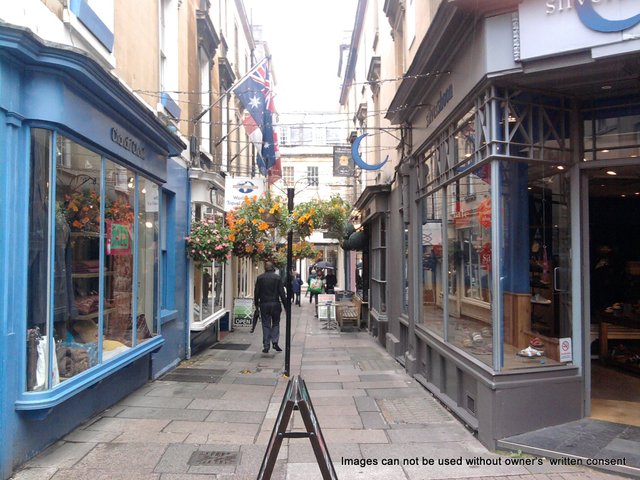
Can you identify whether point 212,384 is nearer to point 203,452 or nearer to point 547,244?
point 203,452

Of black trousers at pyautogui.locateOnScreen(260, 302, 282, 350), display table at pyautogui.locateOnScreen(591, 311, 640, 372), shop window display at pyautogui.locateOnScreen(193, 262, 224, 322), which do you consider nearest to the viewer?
display table at pyautogui.locateOnScreen(591, 311, 640, 372)

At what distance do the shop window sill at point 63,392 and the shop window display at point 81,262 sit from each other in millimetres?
95

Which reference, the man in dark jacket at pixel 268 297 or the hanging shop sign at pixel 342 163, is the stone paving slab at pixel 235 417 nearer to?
the man in dark jacket at pixel 268 297

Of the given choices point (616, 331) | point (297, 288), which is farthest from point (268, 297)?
point (297, 288)

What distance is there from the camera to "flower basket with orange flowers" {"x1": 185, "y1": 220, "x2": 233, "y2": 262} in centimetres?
988

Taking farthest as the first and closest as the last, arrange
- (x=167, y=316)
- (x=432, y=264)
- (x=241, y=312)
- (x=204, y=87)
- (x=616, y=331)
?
(x=241, y=312) → (x=204, y=87) → (x=167, y=316) → (x=432, y=264) → (x=616, y=331)

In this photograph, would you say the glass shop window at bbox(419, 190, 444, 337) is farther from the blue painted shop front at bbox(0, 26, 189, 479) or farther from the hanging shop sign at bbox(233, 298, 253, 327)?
the hanging shop sign at bbox(233, 298, 253, 327)

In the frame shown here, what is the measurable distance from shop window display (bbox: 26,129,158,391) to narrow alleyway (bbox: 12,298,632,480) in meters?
0.77

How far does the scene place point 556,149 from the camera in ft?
18.4

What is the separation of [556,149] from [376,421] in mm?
3783

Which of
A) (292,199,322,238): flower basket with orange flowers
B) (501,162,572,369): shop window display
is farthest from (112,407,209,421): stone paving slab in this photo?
(292,199,322,238): flower basket with orange flowers

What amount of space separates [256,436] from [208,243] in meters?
5.01

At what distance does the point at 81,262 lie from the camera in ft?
19.2

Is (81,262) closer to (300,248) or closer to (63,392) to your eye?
(63,392)
